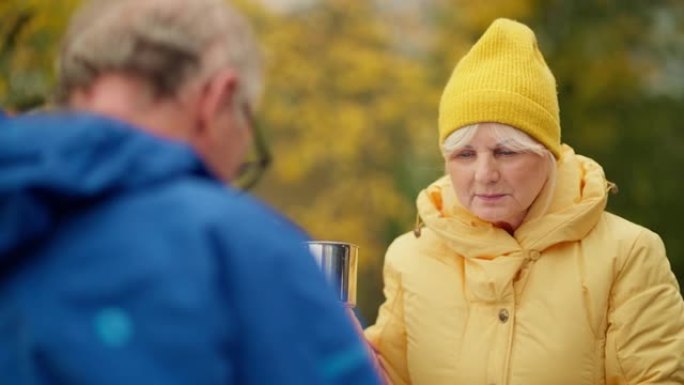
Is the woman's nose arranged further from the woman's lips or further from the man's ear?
the man's ear

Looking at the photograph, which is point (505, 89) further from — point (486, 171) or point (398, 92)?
point (398, 92)

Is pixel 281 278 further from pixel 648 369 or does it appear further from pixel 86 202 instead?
pixel 648 369

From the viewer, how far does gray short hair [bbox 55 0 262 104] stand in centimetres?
225

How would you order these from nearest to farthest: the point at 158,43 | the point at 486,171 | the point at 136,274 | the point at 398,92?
the point at 136,274 → the point at 158,43 → the point at 486,171 → the point at 398,92

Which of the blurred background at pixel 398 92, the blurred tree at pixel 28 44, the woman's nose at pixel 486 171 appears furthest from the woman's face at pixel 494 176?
the blurred background at pixel 398 92

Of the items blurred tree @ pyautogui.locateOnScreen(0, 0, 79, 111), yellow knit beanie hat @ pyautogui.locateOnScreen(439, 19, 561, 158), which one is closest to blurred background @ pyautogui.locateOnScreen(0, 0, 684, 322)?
blurred tree @ pyautogui.locateOnScreen(0, 0, 79, 111)

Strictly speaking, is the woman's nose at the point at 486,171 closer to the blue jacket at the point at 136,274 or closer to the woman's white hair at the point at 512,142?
the woman's white hair at the point at 512,142

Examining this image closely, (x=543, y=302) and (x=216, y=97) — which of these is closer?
(x=216, y=97)

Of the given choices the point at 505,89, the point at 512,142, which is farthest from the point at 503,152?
the point at 505,89

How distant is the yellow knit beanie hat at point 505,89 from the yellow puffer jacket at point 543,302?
18cm

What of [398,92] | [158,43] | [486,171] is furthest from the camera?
[398,92]

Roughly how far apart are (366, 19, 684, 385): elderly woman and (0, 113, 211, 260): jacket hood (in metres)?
1.99

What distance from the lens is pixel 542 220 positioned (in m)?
4.15

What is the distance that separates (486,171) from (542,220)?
22 cm
